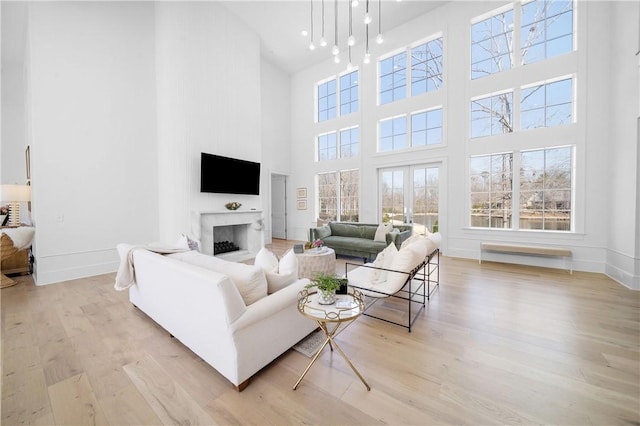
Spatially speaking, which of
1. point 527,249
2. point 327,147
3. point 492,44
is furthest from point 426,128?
point 527,249

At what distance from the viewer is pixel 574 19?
419 centimetres

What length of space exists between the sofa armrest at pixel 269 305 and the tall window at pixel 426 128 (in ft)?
16.2

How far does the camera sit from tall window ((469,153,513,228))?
15.8ft

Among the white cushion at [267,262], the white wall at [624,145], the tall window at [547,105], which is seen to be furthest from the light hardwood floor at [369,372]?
the tall window at [547,105]

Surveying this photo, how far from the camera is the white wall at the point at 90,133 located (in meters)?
3.67

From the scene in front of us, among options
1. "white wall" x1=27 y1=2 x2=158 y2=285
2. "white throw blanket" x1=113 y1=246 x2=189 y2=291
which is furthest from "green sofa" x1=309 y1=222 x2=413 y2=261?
"white wall" x1=27 y1=2 x2=158 y2=285

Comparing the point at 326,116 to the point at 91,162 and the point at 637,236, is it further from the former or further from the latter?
the point at 637,236

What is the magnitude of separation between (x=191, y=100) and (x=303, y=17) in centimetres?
318

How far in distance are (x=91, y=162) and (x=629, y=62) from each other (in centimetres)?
829

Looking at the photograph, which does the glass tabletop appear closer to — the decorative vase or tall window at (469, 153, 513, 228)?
the decorative vase

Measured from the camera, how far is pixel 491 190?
4957 millimetres

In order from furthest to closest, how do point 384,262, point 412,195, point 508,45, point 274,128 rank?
1. point 274,128
2. point 412,195
3. point 508,45
4. point 384,262

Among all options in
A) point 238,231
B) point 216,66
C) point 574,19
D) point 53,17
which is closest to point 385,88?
point 574,19

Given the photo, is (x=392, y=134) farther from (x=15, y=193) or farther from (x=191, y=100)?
Answer: (x=15, y=193)
